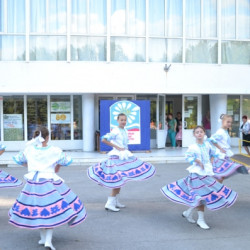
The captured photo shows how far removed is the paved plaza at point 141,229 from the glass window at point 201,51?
9616mm

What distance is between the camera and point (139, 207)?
731cm

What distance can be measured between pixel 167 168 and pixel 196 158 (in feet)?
22.7

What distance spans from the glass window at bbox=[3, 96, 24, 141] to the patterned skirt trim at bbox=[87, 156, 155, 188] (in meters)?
10.8

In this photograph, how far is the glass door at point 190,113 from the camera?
18.3 metres

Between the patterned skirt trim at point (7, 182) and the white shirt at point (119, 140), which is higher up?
the white shirt at point (119, 140)

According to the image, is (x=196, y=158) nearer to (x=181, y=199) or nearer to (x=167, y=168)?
(x=181, y=199)

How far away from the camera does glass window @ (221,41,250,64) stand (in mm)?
17359

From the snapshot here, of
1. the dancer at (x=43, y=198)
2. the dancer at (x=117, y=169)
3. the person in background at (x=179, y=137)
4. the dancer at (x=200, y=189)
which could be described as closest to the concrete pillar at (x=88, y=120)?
the person in background at (x=179, y=137)

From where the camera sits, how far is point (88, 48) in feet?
53.2

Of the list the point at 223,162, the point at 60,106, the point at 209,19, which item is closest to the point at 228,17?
the point at 209,19

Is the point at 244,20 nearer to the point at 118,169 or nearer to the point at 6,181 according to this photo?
the point at 118,169

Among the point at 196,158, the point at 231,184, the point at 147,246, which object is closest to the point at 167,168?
the point at 231,184

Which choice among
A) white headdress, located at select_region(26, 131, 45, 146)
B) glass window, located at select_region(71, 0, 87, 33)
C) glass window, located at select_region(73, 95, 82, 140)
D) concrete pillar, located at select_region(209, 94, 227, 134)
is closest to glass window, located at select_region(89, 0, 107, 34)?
glass window, located at select_region(71, 0, 87, 33)

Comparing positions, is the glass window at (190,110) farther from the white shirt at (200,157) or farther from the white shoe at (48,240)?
the white shoe at (48,240)
